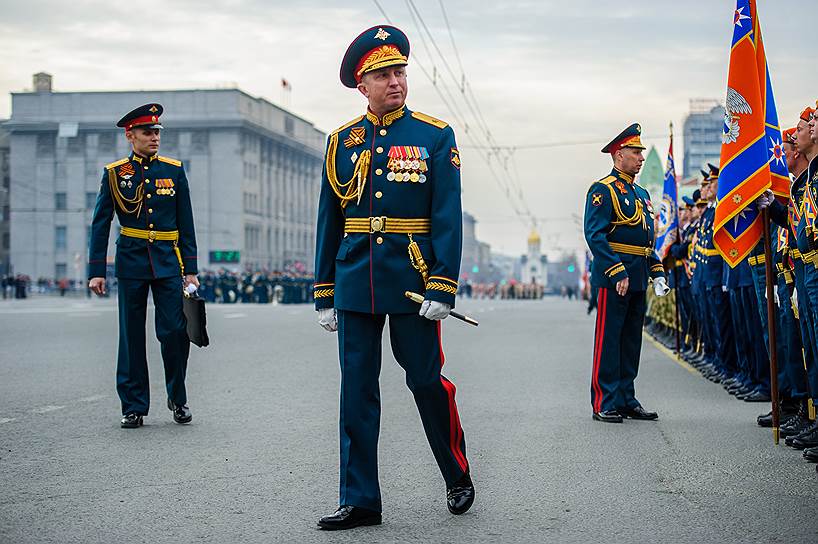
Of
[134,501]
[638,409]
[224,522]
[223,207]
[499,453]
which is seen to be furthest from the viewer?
[223,207]

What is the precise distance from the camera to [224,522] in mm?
5559

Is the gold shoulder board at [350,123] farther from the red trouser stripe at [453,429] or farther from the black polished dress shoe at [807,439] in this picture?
the black polished dress shoe at [807,439]

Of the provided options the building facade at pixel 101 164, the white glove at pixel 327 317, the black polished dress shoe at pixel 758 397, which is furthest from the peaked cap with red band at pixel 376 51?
the building facade at pixel 101 164

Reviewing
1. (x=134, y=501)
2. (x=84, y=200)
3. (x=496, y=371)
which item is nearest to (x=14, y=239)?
(x=84, y=200)

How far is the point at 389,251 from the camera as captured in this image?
5.68 m

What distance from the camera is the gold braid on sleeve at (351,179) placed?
18.8 ft

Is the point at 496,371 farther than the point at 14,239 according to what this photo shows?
A: No

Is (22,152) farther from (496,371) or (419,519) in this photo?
(419,519)

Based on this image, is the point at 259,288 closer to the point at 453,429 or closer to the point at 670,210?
the point at 670,210

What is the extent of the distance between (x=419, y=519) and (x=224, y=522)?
86cm

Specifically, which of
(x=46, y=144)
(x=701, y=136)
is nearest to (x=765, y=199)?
(x=46, y=144)

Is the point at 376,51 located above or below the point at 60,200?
below

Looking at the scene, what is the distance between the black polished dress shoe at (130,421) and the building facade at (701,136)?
117 m

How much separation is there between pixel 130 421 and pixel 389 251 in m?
3.70
